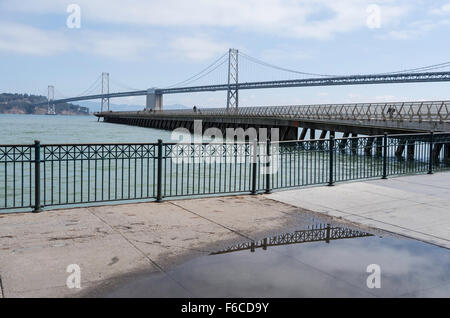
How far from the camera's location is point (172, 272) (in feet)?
16.2

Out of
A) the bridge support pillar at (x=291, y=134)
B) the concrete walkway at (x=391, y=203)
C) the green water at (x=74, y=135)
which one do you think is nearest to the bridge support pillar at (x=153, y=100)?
the green water at (x=74, y=135)

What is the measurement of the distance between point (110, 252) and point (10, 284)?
4.17 ft

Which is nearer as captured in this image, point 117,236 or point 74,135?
point 117,236

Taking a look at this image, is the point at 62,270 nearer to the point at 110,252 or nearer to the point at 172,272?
the point at 110,252

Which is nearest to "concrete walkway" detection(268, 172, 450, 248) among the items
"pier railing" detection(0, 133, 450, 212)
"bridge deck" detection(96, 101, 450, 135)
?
"pier railing" detection(0, 133, 450, 212)

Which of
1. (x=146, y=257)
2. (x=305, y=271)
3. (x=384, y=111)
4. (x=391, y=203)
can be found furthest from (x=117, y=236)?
(x=384, y=111)

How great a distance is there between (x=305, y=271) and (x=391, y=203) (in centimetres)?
448

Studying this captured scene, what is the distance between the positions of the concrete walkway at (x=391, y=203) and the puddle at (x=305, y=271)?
2.68ft

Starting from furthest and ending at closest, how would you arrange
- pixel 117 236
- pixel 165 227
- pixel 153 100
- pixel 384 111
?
pixel 153 100 → pixel 384 111 → pixel 165 227 → pixel 117 236

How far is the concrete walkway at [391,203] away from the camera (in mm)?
6977

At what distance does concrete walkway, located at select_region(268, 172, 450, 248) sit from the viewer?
6977mm

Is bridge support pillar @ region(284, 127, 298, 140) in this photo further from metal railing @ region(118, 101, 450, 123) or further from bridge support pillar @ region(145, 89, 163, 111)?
bridge support pillar @ region(145, 89, 163, 111)

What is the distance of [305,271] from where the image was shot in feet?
16.3

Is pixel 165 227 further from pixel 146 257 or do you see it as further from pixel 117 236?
pixel 146 257
